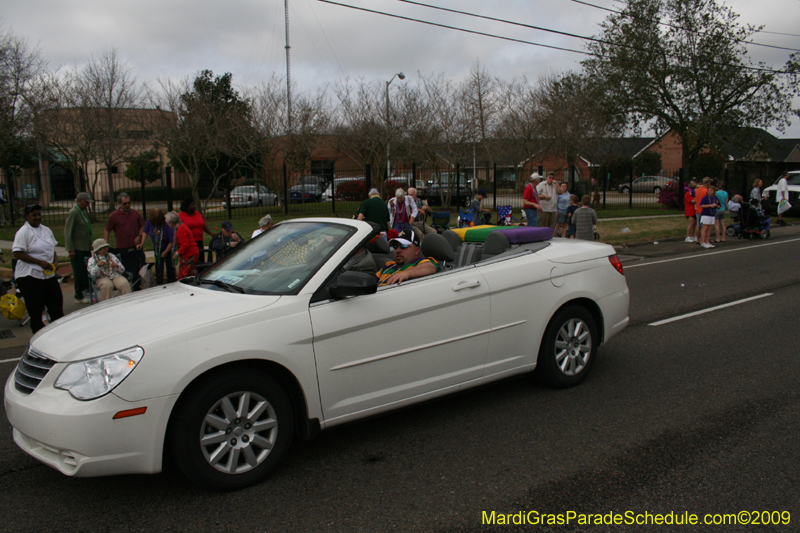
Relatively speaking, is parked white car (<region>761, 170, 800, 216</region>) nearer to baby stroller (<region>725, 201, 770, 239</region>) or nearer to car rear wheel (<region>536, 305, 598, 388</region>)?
baby stroller (<region>725, 201, 770, 239</region>)

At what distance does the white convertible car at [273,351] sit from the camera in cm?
328

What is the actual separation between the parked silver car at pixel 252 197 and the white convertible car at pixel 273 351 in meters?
20.9

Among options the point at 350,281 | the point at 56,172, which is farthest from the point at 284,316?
the point at 56,172

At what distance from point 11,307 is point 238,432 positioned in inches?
243

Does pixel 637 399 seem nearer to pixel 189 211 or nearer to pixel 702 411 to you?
pixel 702 411

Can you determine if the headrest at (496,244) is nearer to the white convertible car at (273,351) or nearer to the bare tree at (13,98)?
the white convertible car at (273,351)

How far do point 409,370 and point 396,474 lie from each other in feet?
2.33

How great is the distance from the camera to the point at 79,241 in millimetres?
9906

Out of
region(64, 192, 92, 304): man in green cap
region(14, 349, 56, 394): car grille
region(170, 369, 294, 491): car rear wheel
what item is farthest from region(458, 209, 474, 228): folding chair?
region(14, 349, 56, 394): car grille

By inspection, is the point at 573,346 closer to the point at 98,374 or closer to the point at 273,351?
the point at 273,351

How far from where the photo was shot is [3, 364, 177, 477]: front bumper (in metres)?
3.19

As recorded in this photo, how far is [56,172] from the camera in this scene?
42.3 m

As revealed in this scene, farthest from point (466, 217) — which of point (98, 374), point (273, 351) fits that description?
point (98, 374)

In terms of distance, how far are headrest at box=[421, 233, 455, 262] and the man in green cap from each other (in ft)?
21.9
